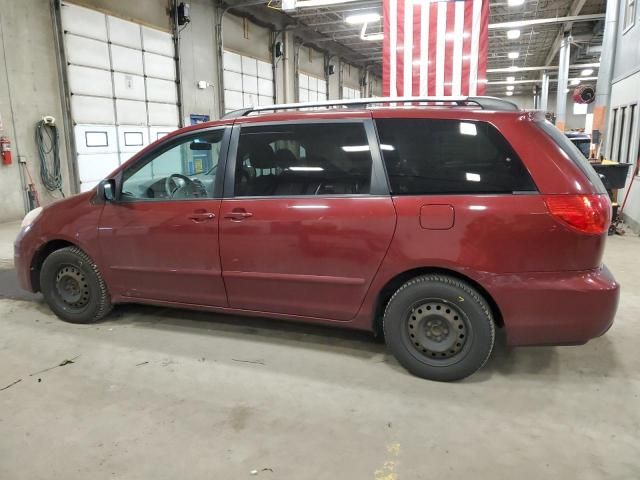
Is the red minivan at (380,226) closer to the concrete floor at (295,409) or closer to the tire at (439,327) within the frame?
the tire at (439,327)

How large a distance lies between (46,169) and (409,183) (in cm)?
873

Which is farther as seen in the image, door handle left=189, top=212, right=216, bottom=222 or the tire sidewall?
the tire sidewall

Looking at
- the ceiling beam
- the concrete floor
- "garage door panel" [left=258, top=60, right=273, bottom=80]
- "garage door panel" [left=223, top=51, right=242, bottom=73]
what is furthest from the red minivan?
the ceiling beam

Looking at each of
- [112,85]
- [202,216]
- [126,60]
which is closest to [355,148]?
[202,216]

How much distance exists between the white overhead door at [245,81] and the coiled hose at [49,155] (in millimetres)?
5295

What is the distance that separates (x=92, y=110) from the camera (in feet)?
32.0

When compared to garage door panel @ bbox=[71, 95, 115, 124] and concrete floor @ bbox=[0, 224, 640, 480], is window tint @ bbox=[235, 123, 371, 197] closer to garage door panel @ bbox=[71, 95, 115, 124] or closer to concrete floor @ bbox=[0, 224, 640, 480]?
concrete floor @ bbox=[0, 224, 640, 480]

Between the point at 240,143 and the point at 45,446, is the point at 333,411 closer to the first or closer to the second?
the point at 45,446

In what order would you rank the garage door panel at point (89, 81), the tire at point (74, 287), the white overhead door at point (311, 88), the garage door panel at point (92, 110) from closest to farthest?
1. the tire at point (74, 287)
2. the garage door panel at point (89, 81)
3. the garage door panel at point (92, 110)
4. the white overhead door at point (311, 88)

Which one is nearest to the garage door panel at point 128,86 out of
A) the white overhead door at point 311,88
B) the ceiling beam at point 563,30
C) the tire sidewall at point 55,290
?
the white overhead door at point 311,88

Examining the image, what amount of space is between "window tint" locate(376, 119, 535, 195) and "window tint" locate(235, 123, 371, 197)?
17 centimetres

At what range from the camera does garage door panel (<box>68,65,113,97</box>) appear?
9289 mm

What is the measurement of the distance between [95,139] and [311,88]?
1043cm

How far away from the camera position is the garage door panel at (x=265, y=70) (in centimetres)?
1502
